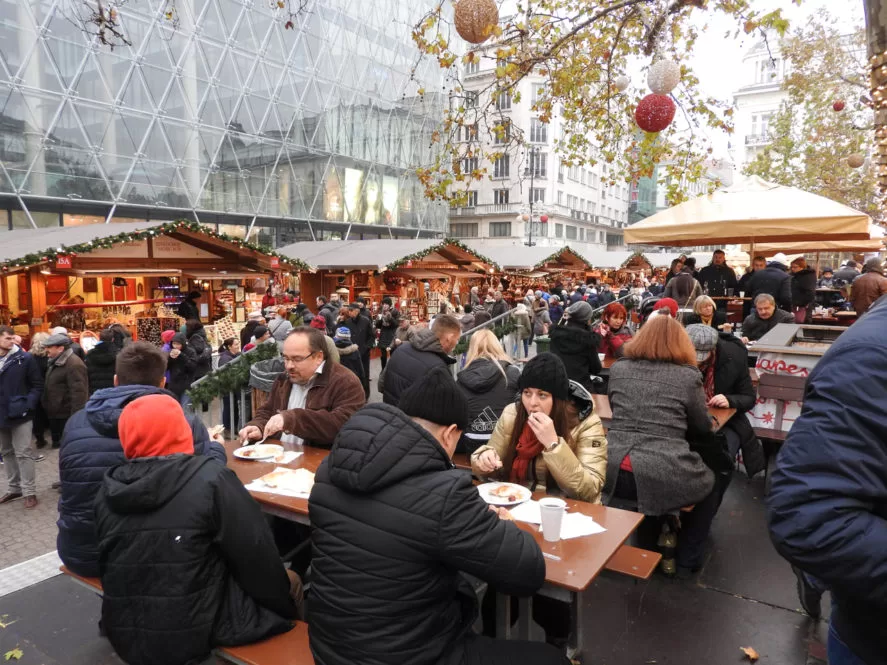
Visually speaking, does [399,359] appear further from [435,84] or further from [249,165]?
[435,84]

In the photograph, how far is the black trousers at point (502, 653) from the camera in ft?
7.04

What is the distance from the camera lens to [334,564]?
202cm

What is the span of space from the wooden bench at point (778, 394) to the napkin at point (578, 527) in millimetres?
3005

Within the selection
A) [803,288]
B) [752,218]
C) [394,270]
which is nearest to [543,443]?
[752,218]

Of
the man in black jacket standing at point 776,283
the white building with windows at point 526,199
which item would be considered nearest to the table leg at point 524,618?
the man in black jacket standing at point 776,283

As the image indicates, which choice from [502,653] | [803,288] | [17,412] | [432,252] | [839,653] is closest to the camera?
[839,653]

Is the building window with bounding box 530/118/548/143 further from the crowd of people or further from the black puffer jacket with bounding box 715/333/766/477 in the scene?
the crowd of people

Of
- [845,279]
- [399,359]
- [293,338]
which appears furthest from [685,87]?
[845,279]

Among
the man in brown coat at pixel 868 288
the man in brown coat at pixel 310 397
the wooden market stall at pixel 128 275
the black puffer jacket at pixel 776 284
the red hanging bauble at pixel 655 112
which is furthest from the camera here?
the wooden market stall at pixel 128 275

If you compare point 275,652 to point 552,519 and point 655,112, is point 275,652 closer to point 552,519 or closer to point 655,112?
point 552,519

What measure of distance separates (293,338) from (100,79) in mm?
22338

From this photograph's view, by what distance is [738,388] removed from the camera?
4.91 m

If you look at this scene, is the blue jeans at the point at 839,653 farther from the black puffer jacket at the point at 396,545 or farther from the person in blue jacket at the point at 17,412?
the person in blue jacket at the point at 17,412

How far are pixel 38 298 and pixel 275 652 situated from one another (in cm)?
1285
